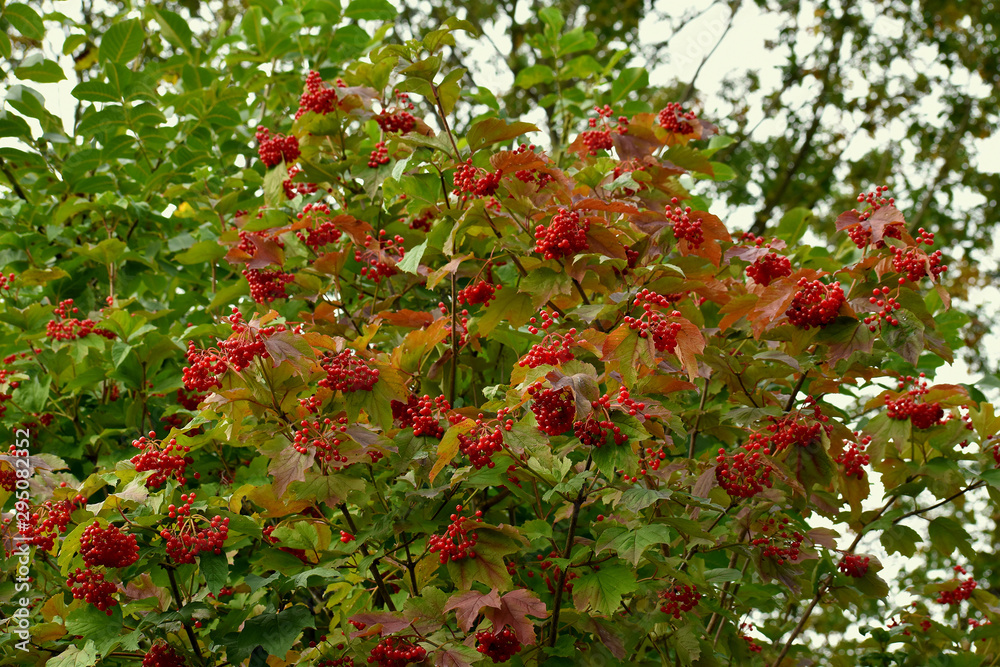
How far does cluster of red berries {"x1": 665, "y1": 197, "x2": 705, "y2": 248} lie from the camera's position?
2809mm

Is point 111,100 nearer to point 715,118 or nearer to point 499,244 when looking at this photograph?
point 499,244

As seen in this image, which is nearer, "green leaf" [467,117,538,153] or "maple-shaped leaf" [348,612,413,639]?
"maple-shaped leaf" [348,612,413,639]

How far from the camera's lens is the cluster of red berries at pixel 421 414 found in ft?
8.70

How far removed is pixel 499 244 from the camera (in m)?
2.83

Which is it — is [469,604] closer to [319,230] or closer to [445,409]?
[445,409]

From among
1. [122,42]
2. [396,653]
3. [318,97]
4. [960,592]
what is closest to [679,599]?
[396,653]

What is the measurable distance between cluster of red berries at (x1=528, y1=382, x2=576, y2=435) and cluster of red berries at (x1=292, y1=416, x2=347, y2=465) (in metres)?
0.70

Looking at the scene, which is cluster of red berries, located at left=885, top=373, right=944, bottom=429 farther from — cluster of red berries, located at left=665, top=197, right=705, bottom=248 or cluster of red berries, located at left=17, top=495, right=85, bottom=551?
cluster of red berries, located at left=17, top=495, right=85, bottom=551

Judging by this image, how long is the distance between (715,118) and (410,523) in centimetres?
922

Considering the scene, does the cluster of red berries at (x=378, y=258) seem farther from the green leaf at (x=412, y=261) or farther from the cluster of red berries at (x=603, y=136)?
the cluster of red berries at (x=603, y=136)

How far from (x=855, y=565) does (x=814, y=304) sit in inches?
50.1

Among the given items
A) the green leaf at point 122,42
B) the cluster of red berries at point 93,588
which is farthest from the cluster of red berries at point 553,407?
the green leaf at point 122,42

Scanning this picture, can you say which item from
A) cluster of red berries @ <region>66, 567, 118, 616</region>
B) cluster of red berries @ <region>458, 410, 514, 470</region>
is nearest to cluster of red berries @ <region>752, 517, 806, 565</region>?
cluster of red berries @ <region>458, 410, 514, 470</region>

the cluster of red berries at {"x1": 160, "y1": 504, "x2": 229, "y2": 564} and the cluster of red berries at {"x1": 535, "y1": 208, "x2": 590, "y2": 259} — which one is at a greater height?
the cluster of red berries at {"x1": 535, "y1": 208, "x2": 590, "y2": 259}
